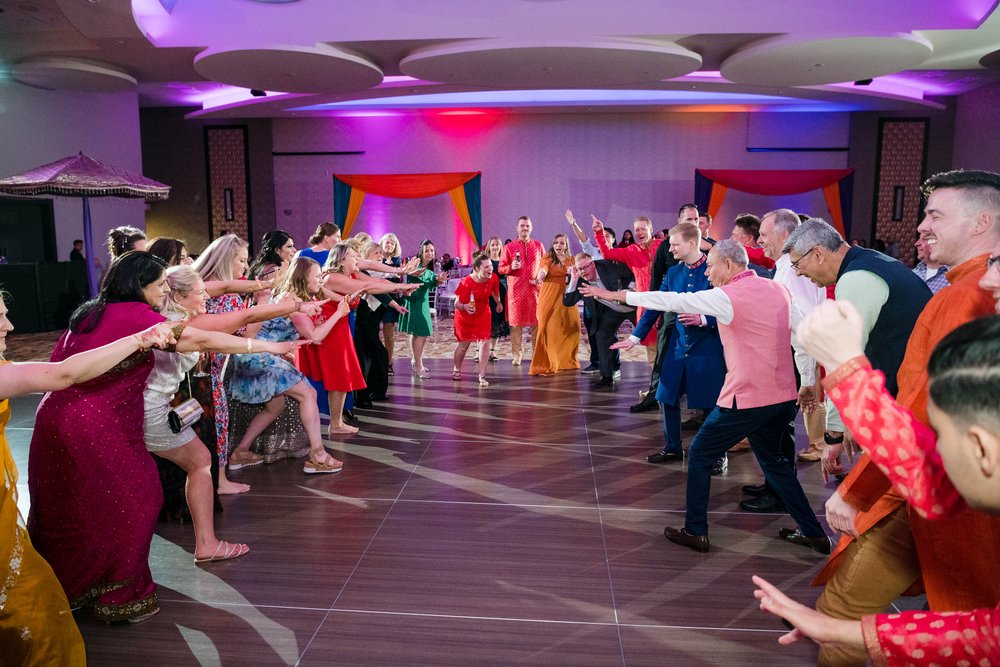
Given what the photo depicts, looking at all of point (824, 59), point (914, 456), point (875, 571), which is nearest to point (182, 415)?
point (875, 571)

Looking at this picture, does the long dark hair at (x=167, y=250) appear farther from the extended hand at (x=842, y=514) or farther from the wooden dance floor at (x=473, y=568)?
the extended hand at (x=842, y=514)

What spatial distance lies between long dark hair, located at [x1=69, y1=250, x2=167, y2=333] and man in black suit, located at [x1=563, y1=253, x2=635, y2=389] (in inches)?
158

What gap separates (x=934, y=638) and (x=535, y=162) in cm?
1399

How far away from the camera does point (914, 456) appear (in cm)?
105

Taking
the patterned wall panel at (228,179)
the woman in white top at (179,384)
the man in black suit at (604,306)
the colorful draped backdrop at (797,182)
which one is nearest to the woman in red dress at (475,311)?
the man in black suit at (604,306)

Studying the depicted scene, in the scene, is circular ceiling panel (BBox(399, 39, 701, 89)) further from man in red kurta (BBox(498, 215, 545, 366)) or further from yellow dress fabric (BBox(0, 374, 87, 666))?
yellow dress fabric (BBox(0, 374, 87, 666))

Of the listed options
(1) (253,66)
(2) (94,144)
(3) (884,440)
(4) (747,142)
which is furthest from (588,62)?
(3) (884,440)

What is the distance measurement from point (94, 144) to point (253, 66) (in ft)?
13.0

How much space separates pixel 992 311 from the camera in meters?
1.50

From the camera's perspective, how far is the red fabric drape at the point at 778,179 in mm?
13812

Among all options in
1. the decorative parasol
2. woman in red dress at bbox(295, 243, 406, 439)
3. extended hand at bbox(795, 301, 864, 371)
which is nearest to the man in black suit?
woman in red dress at bbox(295, 243, 406, 439)

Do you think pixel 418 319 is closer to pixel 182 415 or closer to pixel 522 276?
pixel 522 276

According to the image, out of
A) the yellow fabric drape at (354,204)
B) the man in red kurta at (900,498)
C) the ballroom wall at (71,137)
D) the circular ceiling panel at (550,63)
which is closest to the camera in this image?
the man in red kurta at (900,498)

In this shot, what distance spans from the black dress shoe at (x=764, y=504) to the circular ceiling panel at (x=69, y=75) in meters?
10.4
